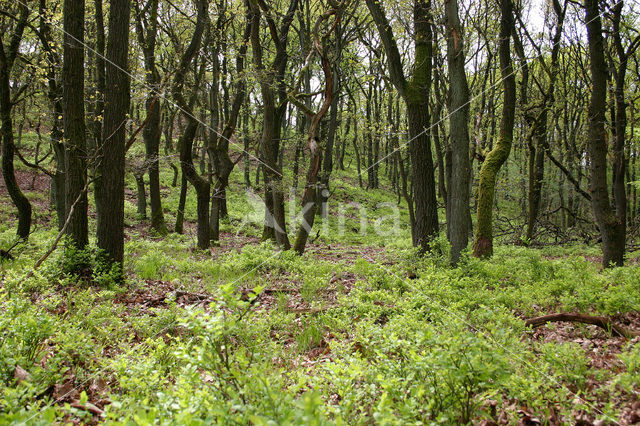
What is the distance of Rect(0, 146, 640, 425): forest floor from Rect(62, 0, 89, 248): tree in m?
0.69

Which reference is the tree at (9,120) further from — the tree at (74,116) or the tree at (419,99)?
the tree at (419,99)

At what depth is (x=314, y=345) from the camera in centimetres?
417

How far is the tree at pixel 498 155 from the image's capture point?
8047 millimetres

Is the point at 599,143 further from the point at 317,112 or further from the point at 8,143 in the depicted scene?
the point at 8,143

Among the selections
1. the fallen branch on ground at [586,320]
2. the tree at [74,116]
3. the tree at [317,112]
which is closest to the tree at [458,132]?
the tree at [317,112]

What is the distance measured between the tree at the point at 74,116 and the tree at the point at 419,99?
207 inches

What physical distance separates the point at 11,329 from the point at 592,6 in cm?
846

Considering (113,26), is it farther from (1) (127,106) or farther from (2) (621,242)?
(2) (621,242)

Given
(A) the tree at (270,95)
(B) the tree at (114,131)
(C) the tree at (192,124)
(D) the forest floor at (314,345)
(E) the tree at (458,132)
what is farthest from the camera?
(C) the tree at (192,124)

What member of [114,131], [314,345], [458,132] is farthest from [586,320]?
[114,131]

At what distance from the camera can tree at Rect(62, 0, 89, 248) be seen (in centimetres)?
614

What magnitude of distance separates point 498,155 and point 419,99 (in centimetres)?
207
